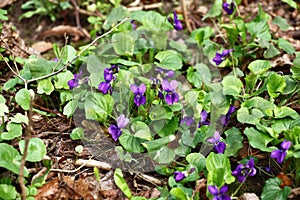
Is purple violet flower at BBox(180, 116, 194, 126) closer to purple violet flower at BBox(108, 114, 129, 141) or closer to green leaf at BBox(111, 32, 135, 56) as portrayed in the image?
purple violet flower at BBox(108, 114, 129, 141)

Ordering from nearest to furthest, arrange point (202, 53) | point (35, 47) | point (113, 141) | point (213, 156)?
1. point (213, 156)
2. point (113, 141)
3. point (202, 53)
4. point (35, 47)

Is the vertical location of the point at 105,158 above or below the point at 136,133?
below

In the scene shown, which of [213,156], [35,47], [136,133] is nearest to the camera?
[213,156]

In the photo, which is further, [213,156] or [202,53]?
[202,53]

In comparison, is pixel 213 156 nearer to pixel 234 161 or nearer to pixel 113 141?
pixel 234 161

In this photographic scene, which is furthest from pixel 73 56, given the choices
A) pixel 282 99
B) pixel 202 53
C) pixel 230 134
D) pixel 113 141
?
pixel 282 99

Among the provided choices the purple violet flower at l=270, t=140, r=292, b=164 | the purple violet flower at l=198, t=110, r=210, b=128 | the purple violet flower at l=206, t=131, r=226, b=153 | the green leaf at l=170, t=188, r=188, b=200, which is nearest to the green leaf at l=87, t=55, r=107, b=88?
the purple violet flower at l=198, t=110, r=210, b=128

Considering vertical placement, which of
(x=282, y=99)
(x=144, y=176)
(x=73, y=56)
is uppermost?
(x=73, y=56)
